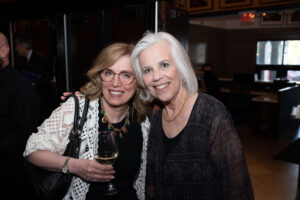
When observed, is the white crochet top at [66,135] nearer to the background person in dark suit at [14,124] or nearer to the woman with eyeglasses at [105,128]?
the woman with eyeglasses at [105,128]

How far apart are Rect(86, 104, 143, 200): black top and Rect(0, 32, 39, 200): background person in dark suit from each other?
3.20ft

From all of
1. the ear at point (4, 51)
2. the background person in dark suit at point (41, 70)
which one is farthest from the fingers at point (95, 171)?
the background person in dark suit at point (41, 70)

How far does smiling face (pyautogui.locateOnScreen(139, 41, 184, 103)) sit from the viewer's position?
1326mm

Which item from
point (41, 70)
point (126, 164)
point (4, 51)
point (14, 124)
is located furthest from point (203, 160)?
point (41, 70)

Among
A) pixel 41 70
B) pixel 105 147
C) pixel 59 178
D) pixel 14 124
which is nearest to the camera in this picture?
pixel 105 147

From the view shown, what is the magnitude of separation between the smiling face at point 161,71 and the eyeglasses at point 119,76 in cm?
17

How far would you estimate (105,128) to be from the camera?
1543 mm

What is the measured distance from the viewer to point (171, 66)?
1.34 m

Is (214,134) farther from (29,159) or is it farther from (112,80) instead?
(29,159)

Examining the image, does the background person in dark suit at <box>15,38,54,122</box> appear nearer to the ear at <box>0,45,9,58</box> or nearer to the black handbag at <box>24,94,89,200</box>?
the ear at <box>0,45,9,58</box>

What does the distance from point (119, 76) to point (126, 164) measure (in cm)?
51

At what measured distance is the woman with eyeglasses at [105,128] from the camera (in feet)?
4.51

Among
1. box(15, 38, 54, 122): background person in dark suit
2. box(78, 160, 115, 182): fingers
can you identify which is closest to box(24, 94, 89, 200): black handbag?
box(78, 160, 115, 182): fingers

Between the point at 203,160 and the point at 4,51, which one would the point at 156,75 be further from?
the point at 4,51
